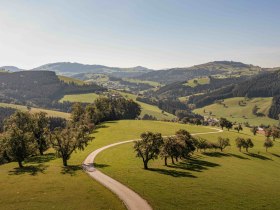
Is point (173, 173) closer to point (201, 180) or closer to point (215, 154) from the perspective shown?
point (201, 180)

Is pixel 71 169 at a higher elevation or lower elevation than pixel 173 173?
higher

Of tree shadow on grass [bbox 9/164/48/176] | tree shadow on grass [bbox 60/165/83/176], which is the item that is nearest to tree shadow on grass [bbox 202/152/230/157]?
tree shadow on grass [bbox 60/165/83/176]

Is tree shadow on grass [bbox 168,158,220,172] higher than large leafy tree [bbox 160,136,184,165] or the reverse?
the reverse

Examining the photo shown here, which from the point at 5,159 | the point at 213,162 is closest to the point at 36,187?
the point at 5,159

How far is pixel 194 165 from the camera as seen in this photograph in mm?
107062

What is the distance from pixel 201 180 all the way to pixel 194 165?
2267 cm

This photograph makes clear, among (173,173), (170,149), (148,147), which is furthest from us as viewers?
(170,149)

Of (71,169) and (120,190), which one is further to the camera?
(71,169)

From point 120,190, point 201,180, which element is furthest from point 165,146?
point 120,190

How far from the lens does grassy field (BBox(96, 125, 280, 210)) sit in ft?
217

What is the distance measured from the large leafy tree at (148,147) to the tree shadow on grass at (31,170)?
98.2ft

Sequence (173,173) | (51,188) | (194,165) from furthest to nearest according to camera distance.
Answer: (194,165), (173,173), (51,188)

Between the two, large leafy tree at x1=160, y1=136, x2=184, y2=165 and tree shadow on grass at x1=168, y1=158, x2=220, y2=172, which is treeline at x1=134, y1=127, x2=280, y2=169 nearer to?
large leafy tree at x1=160, y1=136, x2=184, y2=165

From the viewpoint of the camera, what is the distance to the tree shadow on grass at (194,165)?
10113 centimetres
